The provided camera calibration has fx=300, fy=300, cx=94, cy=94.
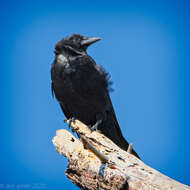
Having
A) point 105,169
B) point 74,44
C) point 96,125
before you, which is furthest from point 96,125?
point 105,169

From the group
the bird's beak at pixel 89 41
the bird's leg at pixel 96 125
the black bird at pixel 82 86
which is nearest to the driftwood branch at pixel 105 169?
the bird's leg at pixel 96 125

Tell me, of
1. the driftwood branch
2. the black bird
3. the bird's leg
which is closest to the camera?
the driftwood branch

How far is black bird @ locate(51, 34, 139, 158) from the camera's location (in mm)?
3633

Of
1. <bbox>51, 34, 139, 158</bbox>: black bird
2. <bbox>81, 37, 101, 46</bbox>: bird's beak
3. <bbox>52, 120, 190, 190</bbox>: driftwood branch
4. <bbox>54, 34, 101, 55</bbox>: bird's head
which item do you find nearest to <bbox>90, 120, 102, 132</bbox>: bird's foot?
<bbox>51, 34, 139, 158</bbox>: black bird

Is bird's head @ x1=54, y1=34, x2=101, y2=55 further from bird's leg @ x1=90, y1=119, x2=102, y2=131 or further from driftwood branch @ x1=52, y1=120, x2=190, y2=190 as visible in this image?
driftwood branch @ x1=52, y1=120, x2=190, y2=190

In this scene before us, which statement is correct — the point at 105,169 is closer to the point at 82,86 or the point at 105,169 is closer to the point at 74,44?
the point at 82,86

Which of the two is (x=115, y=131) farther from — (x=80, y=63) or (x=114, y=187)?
(x=114, y=187)

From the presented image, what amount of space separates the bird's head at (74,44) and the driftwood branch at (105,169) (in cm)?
116

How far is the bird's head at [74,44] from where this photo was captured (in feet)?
12.5

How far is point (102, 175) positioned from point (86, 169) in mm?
225

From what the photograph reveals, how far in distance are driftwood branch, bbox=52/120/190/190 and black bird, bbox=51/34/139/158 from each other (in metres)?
0.65

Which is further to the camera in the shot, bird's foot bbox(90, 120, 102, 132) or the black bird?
bird's foot bbox(90, 120, 102, 132)

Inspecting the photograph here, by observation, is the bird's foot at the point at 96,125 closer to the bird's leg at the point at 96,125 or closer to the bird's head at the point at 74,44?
the bird's leg at the point at 96,125

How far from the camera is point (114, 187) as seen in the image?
243 centimetres
